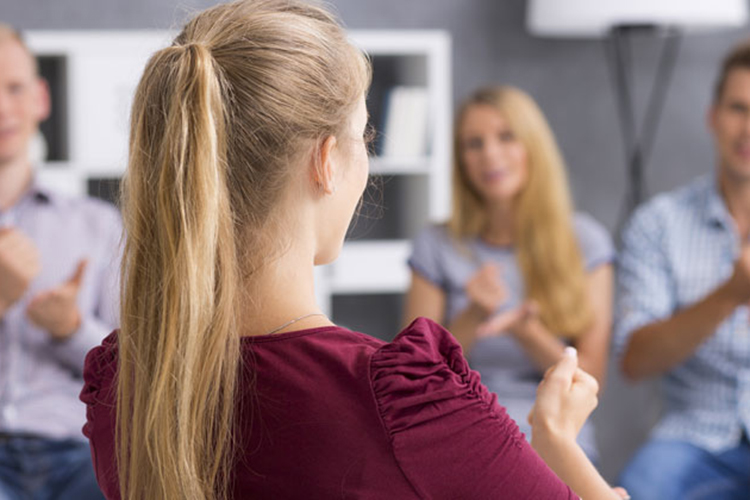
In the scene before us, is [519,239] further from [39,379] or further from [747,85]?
[39,379]

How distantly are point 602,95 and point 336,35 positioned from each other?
2.75 metres

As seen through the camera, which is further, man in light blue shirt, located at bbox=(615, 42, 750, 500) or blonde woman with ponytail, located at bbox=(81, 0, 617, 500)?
man in light blue shirt, located at bbox=(615, 42, 750, 500)

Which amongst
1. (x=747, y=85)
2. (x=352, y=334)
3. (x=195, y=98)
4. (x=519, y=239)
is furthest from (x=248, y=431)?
(x=747, y=85)

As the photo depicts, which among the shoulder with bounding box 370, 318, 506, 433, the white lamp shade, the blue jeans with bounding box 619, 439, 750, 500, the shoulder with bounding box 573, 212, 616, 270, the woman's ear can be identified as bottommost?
the blue jeans with bounding box 619, 439, 750, 500

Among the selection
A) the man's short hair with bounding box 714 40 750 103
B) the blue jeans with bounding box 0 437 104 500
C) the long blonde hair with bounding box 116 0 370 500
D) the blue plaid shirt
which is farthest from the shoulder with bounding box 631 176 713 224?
the long blonde hair with bounding box 116 0 370 500

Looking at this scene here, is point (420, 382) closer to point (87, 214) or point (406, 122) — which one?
point (87, 214)

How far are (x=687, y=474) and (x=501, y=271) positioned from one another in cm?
63

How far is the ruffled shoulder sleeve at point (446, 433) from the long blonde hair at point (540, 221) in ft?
4.61

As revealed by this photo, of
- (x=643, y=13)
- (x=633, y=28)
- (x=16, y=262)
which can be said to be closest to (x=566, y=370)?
(x=16, y=262)

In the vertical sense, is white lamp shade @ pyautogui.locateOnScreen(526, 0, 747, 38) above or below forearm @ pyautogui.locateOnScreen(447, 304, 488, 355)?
above

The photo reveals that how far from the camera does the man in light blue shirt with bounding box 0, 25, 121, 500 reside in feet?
6.04

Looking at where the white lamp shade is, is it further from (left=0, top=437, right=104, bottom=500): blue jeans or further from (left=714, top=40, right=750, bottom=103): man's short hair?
(left=0, top=437, right=104, bottom=500): blue jeans

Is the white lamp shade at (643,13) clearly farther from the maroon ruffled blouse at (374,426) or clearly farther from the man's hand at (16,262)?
the maroon ruffled blouse at (374,426)

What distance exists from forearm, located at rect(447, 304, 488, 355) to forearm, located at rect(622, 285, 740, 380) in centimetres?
35
